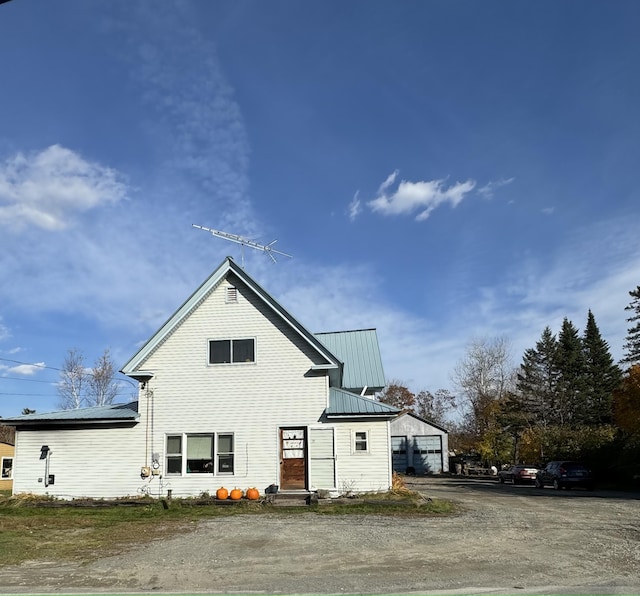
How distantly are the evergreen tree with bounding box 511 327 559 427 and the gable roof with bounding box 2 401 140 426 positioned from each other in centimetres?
4046

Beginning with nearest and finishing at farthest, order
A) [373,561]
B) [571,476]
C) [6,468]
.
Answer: [373,561], [571,476], [6,468]

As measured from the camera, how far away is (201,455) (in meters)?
20.8

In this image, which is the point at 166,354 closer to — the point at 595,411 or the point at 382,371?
the point at 382,371

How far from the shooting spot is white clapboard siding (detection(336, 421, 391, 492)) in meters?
19.8

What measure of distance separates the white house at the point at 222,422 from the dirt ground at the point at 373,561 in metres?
5.39

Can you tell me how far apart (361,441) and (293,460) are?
2425mm

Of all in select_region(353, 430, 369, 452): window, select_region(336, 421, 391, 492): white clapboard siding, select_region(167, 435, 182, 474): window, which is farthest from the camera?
select_region(167, 435, 182, 474): window

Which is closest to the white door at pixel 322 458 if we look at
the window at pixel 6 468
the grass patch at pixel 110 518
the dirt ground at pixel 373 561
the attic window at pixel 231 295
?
the grass patch at pixel 110 518

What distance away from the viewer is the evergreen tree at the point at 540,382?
54.3 metres

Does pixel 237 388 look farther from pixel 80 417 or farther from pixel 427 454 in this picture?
pixel 427 454

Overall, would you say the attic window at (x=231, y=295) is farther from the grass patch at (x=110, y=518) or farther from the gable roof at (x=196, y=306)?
the grass patch at (x=110, y=518)

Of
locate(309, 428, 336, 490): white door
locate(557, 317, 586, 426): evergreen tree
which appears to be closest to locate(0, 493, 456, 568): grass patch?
locate(309, 428, 336, 490): white door

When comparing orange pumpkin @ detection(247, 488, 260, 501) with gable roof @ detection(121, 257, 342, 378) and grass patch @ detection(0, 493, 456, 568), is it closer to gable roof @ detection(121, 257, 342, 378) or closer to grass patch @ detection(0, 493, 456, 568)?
grass patch @ detection(0, 493, 456, 568)

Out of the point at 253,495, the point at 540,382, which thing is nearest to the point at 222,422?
the point at 253,495
